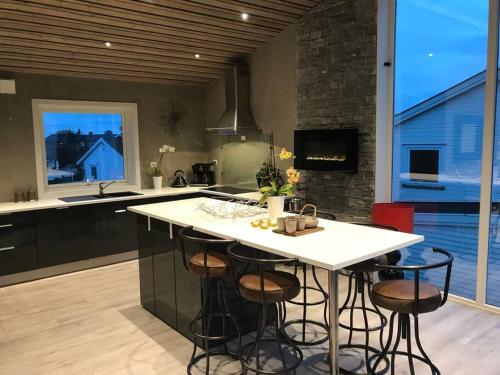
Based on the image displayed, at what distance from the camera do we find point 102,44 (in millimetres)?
4727

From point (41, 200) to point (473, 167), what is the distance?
15.3 ft

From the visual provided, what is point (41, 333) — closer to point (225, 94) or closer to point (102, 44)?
point (102, 44)

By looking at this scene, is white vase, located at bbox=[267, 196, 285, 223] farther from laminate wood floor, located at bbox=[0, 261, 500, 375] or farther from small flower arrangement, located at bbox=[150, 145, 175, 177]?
small flower arrangement, located at bbox=[150, 145, 175, 177]

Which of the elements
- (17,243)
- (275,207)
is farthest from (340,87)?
(17,243)

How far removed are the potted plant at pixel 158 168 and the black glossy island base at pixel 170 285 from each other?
228 cm

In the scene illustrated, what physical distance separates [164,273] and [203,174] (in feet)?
10.0

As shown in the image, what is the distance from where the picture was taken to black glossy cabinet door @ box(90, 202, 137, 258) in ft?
16.8

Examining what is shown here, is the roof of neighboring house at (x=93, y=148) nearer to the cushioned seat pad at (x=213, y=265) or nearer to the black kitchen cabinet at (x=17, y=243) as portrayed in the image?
the black kitchen cabinet at (x=17, y=243)

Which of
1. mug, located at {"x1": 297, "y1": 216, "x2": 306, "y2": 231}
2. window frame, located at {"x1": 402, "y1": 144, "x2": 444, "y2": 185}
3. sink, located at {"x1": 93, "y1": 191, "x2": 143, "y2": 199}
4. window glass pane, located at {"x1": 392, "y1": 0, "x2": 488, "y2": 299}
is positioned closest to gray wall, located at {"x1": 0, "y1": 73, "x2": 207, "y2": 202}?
sink, located at {"x1": 93, "y1": 191, "x2": 143, "y2": 199}

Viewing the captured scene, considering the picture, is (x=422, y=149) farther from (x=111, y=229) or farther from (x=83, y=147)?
(x=83, y=147)

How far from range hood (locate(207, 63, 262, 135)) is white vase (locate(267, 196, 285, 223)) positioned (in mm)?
2875

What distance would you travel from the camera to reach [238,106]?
5.87 m

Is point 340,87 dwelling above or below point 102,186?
above

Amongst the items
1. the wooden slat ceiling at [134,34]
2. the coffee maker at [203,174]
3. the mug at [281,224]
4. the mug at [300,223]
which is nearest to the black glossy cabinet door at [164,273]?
the mug at [281,224]
